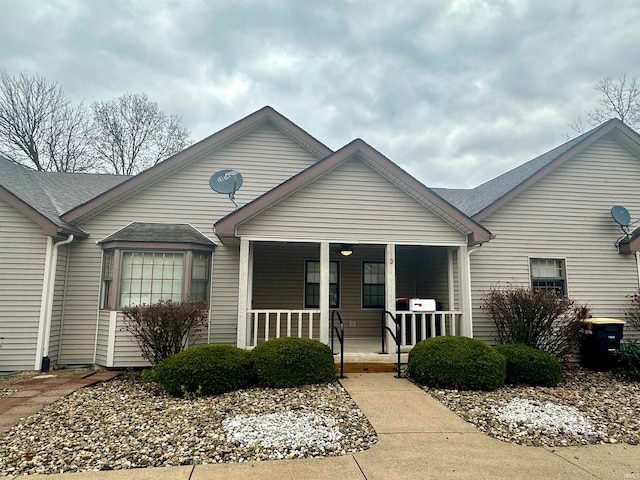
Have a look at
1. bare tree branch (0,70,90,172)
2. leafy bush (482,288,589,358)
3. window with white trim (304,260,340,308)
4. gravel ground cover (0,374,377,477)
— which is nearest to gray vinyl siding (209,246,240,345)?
window with white trim (304,260,340,308)

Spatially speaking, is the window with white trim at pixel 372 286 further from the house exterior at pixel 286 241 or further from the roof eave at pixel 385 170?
the roof eave at pixel 385 170

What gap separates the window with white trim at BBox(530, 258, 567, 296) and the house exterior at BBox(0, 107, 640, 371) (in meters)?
0.03

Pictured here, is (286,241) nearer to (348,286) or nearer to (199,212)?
(199,212)

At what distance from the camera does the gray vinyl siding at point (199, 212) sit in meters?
8.04

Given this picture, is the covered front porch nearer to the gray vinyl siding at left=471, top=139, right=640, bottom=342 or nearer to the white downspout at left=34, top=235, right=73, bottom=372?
the gray vinyl siding at left=471, top=139, right=640, bottom=342

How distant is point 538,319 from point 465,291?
4.84ft

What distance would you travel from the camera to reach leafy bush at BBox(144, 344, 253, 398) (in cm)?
565

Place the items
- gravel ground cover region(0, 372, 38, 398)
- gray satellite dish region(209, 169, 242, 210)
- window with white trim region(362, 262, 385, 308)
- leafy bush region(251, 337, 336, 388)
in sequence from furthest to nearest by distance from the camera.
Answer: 1. window with white trim region(362, 262, 385, 308)
2. gray satellite dish region(209, 169, 242, 210)
3. leafy bush region(251, 337, 336, 388)
4. gravel ground cover region(0, 372, 38, 398)

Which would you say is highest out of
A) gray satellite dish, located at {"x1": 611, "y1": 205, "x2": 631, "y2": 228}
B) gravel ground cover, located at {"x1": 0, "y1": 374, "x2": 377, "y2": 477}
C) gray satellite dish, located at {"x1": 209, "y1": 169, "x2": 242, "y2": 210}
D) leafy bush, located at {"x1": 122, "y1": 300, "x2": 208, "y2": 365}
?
gray satellite dish, located at {"x1": 209, "y1": 169, "x2": 242, "y2": 210}

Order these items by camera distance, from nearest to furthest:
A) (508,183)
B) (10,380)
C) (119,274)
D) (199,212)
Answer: (10,380) → (119,274) → (199,212) → (508,183)

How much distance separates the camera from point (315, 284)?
10328 millimetres

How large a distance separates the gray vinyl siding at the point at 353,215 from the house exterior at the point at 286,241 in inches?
1.1

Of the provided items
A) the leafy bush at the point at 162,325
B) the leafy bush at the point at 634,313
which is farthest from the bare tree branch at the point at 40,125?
the leafy bush at the point at 634,313

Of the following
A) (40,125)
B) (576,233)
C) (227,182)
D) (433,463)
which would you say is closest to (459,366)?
(433,463)
